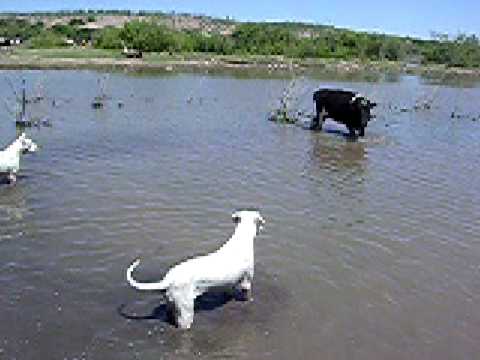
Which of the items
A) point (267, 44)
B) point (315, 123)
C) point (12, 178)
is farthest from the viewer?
point (267, 44)

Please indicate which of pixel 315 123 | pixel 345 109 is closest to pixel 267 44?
pixel 315 123

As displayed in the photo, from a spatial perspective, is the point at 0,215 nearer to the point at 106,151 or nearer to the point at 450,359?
the point at 106,151

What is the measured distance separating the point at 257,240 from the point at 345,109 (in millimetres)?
12596

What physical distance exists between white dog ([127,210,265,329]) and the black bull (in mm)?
14167

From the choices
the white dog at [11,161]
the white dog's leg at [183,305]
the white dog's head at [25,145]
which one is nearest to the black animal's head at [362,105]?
the white dog's head at [25,145]

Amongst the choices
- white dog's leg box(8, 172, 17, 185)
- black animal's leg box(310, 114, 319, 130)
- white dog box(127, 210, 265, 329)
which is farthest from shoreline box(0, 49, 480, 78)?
white dog box(127, 210, 265, 329)

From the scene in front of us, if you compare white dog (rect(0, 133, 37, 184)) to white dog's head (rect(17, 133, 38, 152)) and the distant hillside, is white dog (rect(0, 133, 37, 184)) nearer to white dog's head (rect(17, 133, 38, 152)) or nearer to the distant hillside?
white dog's head (rect(17, 133, 38, 152))

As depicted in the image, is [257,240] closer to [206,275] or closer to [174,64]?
[206,275]

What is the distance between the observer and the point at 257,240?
37.9 ft

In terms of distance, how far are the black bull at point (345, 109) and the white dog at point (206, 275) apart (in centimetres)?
1417

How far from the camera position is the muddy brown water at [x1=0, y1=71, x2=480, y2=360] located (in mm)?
8211

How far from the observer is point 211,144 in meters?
21.0

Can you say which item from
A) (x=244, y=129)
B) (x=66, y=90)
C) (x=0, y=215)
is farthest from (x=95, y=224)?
(x=66, y=90)

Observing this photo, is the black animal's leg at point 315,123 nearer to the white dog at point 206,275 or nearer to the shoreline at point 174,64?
the white dog at point 206,275
